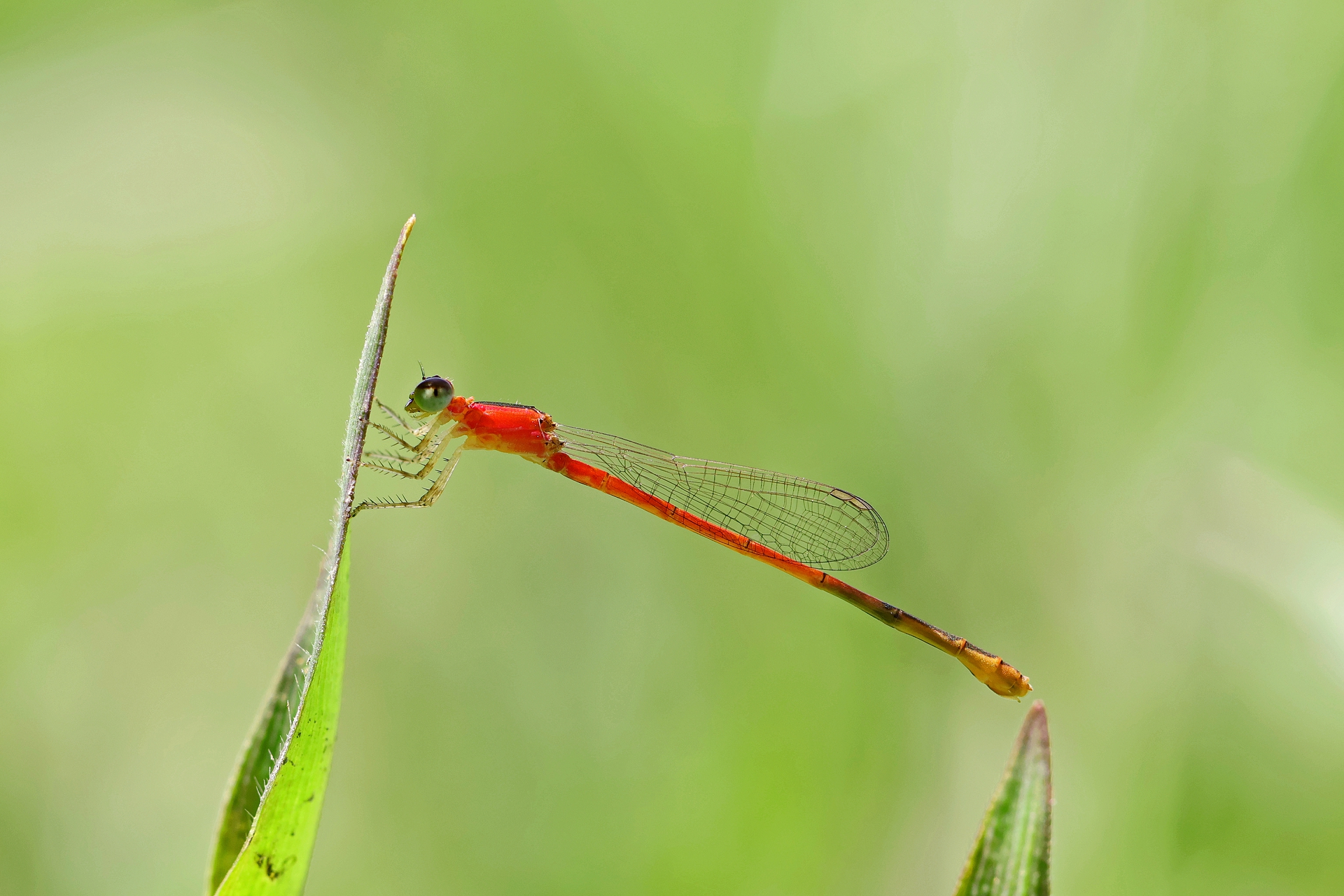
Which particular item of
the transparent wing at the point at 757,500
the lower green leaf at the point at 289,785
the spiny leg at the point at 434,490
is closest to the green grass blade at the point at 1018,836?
the lower green leaf at the point at 289,785

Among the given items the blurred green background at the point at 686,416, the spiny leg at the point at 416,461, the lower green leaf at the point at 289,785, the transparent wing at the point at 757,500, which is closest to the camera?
the lower green leaf at the point at 289,785

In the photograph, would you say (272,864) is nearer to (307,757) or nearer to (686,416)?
(307,757)

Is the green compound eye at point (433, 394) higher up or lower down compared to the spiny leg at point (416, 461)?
higher up

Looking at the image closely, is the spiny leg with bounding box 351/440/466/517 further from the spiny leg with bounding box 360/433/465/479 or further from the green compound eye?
the green compound eye

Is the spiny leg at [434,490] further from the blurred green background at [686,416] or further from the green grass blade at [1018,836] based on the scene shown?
the green grass blade at [1018,836]

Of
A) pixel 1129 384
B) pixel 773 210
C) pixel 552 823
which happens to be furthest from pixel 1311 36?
pixel 552 823

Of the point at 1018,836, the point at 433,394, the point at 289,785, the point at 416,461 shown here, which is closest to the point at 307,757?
the point at 289,785
